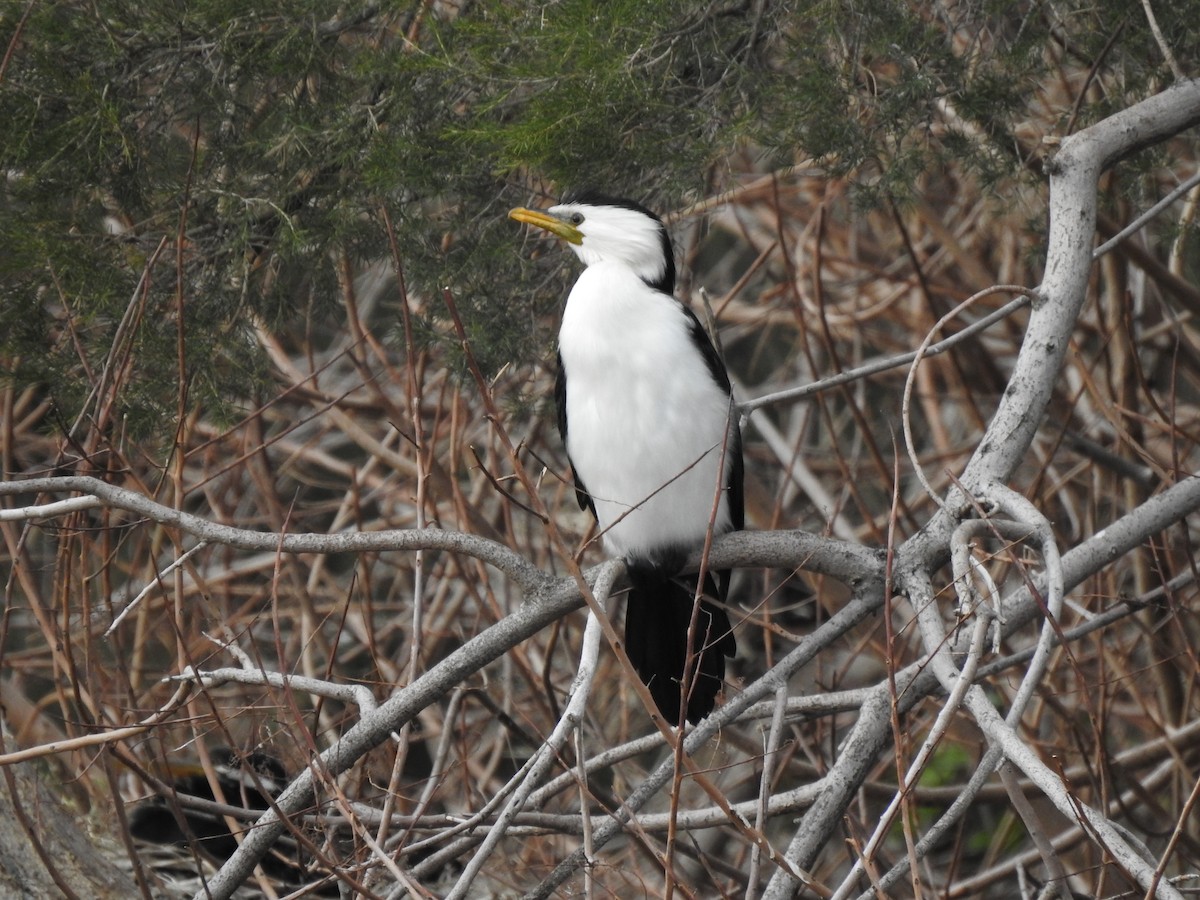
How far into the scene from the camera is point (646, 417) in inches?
111

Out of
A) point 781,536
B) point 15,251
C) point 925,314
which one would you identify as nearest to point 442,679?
point 781,536

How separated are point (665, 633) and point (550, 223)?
0.89 metres

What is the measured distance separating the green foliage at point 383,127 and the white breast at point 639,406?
0.65 ft

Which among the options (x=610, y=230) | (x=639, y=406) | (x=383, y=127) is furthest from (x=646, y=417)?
(x=383, y=127)

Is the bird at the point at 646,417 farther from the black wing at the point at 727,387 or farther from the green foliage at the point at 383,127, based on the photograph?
the green foliage at the point at 383,127

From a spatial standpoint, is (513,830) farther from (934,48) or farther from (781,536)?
(934,48)

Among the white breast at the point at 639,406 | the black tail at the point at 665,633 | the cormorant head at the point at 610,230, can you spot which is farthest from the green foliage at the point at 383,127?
the black tail at the point at 665,633

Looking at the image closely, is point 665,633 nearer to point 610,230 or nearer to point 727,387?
point 727,387

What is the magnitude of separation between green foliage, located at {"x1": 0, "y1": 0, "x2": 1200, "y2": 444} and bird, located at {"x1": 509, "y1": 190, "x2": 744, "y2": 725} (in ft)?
0.41

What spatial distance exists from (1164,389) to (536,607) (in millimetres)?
3328

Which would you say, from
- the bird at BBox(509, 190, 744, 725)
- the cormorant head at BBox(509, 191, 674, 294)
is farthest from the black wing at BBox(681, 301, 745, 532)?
the cormorant head at BBox(509, 191, 674, 294)

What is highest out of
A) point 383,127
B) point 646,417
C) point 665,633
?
point 383,127

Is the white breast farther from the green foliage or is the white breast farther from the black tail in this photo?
the green foliage

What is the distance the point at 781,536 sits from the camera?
2445 millimetres
